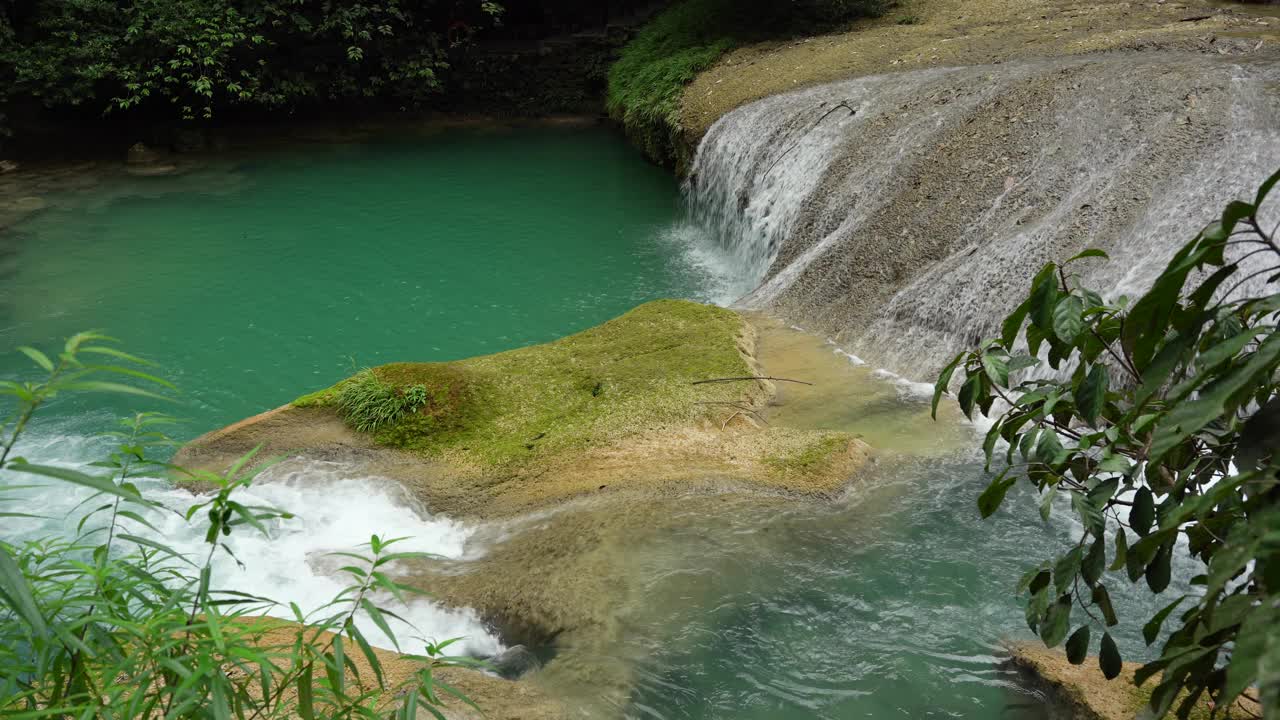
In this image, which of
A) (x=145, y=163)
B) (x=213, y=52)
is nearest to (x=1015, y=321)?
(x=213, y=52)

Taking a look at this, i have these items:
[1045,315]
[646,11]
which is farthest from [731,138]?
[1045,315]

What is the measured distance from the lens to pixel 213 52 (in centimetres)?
1527

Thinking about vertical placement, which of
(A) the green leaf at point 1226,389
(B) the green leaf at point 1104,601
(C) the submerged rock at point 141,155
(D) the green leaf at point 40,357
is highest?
(A) the green leaf at point 1226,389

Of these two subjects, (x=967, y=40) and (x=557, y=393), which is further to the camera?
(x=967, y=40)

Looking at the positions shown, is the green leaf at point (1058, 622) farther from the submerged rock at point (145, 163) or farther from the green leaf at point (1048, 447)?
the submerged rock at point (145, 163)

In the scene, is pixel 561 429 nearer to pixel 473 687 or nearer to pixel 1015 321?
pixel 473 687

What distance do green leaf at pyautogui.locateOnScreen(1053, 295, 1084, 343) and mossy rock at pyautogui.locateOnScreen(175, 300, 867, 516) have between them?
3622 mm

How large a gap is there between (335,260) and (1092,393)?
431 inches

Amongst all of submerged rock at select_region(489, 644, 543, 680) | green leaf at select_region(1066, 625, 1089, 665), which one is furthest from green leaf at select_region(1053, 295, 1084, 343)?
submerged rock at select_region(489, 644, 543, 680)

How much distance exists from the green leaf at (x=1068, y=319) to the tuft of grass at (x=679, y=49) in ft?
36.9

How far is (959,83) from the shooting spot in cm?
1039

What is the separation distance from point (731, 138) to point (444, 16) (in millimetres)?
7942

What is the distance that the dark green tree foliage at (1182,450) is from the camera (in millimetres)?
1488

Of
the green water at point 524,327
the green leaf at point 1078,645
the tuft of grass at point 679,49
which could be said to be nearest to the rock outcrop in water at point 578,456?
the green water at point 524,327
